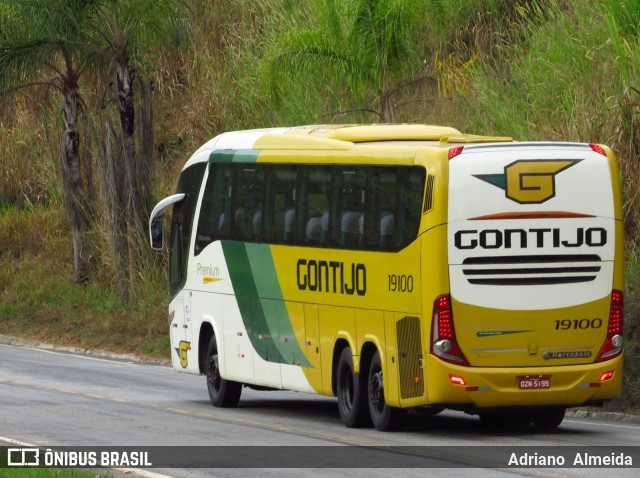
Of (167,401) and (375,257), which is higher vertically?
(375,257)

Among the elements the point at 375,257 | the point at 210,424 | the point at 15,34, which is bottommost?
the point at 210,424

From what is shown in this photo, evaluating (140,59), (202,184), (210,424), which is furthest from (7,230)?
(210,424)

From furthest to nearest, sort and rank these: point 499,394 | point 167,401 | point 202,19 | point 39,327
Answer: point 202,19 < point 39,327 < point 167,401 < point 499,394

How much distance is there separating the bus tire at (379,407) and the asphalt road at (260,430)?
0.15m

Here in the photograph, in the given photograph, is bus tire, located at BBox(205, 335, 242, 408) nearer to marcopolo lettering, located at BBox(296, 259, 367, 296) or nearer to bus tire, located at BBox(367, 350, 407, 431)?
marcopolo lettering, located at BBox(296, 259, 367, 296)

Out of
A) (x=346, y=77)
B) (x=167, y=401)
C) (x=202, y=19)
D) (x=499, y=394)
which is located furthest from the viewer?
(x=202, y=19)

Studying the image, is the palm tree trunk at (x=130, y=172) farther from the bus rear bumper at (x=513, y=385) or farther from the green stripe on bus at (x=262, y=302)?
the bus rear bumper at (x=513, y=385)

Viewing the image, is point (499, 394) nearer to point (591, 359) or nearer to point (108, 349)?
point (591, 359)

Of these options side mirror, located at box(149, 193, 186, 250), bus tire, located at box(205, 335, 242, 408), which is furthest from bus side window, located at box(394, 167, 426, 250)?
side mirror, located at box(149, 193, 186, 250)

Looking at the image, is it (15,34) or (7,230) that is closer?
(15,34)

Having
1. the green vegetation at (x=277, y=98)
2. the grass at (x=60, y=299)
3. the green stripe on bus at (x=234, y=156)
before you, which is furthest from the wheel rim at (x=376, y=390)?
the grass at (x=60, y=299)

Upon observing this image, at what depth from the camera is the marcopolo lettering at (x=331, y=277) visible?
17.9m

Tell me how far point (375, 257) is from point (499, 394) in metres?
2.16

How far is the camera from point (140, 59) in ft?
125
